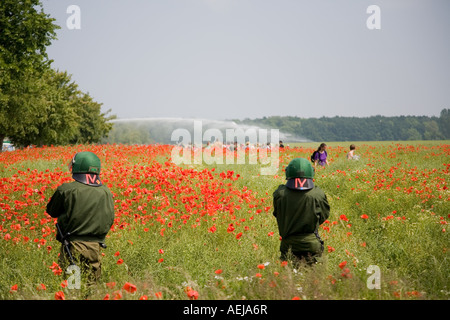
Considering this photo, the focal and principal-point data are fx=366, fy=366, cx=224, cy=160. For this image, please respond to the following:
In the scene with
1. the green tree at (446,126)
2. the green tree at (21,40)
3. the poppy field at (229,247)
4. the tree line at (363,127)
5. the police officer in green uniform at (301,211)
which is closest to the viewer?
the poppy field at (229,247)

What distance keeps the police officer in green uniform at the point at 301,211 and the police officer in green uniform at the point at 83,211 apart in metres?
2.11

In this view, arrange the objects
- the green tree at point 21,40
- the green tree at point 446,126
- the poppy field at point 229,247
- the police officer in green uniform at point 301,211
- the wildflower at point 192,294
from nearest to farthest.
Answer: the wildflower at point 192,294
the poppy field at point 229,247
the police officer in green uniform at point 301,211
the green tree at point 21,40
the green tree at point 446,126

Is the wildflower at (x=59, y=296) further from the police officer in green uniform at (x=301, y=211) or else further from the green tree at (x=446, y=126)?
the green tree at (x=446, y=126)

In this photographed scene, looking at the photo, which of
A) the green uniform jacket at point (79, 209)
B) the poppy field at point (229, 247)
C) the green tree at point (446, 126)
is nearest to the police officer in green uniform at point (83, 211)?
the green uniform jacket at point (79, 209)

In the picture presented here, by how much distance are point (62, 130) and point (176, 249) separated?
3135 centimetres

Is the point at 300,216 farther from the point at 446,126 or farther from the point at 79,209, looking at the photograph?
the point at 446,126

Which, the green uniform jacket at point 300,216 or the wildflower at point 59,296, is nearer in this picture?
the wildflower at point 59,296

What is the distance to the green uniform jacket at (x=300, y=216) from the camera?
4.27 meters

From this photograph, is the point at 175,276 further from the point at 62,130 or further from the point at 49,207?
the point at 62,130

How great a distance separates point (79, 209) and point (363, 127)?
129 meters

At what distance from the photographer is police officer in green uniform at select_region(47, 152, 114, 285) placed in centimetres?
414

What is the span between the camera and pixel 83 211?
415 cm

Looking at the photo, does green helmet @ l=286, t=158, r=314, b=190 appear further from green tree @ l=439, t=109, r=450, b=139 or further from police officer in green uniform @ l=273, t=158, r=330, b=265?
green tree @ l=439, t=109, r=450, b=139
